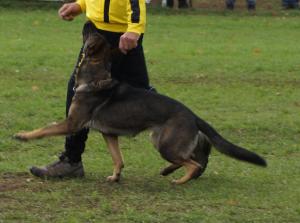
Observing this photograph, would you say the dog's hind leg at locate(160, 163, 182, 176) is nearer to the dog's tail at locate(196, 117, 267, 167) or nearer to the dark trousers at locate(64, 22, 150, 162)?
the dog's tail at locate(196, 117, 267, 167)

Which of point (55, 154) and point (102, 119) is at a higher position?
point (102, 119)

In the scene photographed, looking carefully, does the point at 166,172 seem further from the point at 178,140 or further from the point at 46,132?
the point at 46,132

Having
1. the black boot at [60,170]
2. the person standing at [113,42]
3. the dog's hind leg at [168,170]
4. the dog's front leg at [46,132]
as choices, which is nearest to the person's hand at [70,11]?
the person standing at [113,42]

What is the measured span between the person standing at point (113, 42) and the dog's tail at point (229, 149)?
1.94ft

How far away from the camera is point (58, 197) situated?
20.5ft

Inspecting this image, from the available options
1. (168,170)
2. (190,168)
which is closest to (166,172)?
(168,170)

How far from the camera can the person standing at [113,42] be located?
253 inches

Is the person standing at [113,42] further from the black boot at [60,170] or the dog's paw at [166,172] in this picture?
the dog's paw at [166,172]

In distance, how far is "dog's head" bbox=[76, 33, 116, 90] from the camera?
6562 mm

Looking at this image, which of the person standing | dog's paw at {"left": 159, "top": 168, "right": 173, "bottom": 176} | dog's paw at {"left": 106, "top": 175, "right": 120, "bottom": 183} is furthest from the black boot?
dog's paw at {"left": 159, "top": 168, "right": 173, "bottom": 176}

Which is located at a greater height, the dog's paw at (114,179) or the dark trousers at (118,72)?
the dark trousers at (118,72)

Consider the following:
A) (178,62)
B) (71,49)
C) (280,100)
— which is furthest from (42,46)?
(280,100)

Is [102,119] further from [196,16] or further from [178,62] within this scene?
[196,16]

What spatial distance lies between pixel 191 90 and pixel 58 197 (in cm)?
535
